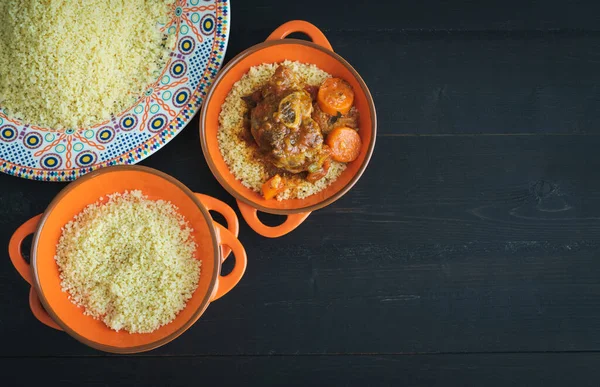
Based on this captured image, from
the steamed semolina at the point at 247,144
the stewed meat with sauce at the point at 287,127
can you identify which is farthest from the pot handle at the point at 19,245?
the stewed meat with sauce at the point at 287,127

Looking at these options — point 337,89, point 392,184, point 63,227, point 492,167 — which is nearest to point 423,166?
point 392,184

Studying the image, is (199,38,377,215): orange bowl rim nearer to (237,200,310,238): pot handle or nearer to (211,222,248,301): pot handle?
(237,200,310,238): pot handle

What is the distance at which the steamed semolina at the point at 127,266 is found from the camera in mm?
2039

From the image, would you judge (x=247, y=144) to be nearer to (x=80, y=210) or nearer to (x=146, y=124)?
(x=146, y=124)

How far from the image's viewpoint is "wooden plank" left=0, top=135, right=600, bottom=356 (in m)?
2.26

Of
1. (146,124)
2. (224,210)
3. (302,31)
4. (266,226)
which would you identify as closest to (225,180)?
(224,210)

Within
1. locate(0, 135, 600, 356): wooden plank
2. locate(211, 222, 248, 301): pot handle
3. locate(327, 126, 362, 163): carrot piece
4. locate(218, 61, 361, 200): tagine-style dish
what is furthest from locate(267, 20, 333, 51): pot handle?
locate(211, 222, 248, 301): pot handle

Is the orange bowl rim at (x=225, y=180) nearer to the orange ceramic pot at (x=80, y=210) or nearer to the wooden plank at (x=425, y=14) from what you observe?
the orange ceramic pot at (x=80, y=210)

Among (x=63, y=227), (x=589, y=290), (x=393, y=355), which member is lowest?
(x=393, y=355)

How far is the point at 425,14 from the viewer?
7.73ft

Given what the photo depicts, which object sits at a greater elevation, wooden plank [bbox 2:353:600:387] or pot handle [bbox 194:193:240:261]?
pot handle [bbox 194:193:240:261]

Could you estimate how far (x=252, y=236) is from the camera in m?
2.26

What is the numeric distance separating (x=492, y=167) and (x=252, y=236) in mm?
1131

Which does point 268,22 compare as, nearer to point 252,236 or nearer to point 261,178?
point 261,178
